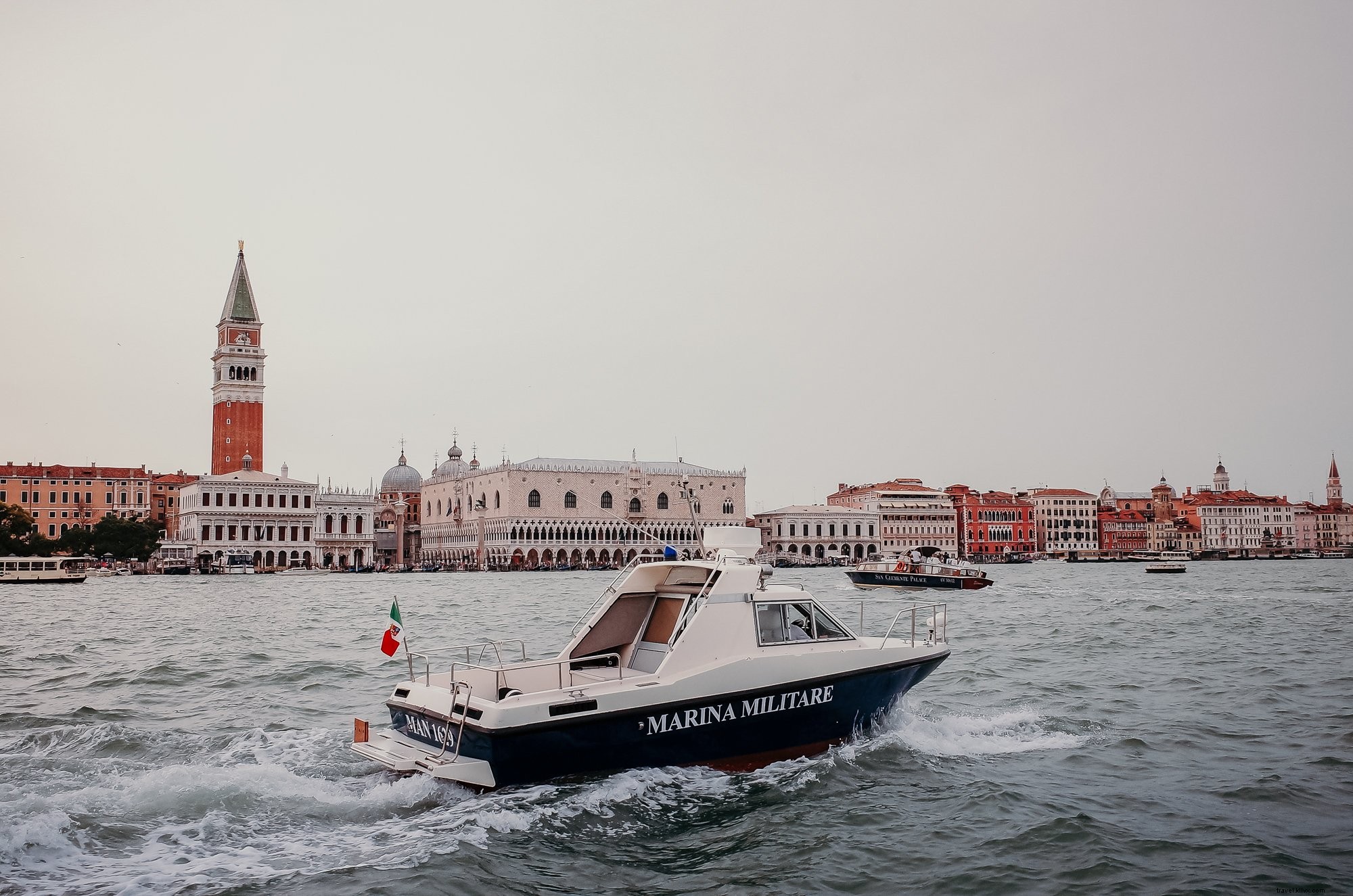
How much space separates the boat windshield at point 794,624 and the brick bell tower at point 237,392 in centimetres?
9121

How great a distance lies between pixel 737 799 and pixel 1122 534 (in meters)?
119

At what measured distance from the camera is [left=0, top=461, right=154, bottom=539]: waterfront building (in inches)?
3644

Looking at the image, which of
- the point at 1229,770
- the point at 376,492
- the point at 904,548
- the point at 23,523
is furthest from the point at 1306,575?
the point at 376,492

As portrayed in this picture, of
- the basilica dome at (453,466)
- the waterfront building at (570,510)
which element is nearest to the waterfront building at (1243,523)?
the waterfront building at (570,510)

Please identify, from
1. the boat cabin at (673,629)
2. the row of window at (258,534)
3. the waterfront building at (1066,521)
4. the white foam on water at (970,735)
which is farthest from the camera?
the waterfront building at (1066,521)

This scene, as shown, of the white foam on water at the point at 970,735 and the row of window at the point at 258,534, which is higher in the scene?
the row of window at the point at 258,534

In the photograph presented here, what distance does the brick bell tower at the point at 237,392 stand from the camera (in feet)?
312

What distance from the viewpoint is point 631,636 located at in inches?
419

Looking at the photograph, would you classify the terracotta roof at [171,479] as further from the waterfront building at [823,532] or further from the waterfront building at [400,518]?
the waterfront building at [823,532]

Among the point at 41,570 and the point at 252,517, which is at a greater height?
the point at 252,517

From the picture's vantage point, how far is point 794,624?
1026cm

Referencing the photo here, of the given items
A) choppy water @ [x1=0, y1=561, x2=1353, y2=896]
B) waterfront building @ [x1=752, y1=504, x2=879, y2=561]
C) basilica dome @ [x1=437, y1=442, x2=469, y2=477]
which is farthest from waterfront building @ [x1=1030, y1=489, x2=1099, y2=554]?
choppy water @ [x1=0, y1=561, x2=1353, y2=896]

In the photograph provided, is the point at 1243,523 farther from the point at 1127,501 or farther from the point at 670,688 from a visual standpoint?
the point at 670,688

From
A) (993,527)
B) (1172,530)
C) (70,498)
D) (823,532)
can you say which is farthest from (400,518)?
(1172,530)
